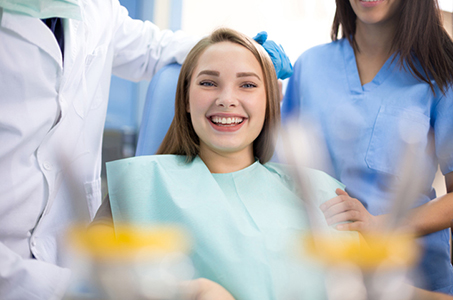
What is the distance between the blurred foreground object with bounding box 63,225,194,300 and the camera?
38cm

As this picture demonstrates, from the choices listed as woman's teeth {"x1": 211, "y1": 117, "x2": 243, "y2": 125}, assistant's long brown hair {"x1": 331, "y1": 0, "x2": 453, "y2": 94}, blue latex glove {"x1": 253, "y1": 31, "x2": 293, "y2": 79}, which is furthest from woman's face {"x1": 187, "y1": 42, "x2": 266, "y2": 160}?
assistant's long brown hair {"x1": 331, "y1": 0, "x2": 453, "y2": 94}

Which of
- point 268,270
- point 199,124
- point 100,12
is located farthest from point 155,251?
point 100,12

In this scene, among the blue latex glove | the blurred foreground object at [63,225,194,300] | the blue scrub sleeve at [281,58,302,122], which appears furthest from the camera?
the blue scrub sleeve at [281,58,302,122]

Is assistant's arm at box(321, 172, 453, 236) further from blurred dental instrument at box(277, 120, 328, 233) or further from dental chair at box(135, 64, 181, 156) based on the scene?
dental chair at box(135, 64, 181, 156)

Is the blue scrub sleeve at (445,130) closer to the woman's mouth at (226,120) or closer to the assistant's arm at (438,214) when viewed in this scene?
the assistant's arm at (438,214)

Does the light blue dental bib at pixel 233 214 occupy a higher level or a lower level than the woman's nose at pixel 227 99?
lower

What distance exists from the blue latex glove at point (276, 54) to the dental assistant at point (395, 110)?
11 centimetres

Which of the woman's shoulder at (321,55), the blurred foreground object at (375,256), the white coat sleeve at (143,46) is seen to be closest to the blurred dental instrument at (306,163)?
the blurred foreground object at (375,256)

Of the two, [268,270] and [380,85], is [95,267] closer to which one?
[268,270]

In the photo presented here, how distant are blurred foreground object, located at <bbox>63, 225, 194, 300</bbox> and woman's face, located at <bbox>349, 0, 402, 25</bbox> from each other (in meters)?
0.65

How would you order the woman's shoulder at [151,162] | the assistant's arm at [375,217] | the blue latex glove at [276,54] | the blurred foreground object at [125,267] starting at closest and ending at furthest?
1. the blurred foreground object at [125,267]
2. the assistant's arm at [375,217]
3. the woman's shoulder at [151,162]
4. the blue latex glove at [276,54]

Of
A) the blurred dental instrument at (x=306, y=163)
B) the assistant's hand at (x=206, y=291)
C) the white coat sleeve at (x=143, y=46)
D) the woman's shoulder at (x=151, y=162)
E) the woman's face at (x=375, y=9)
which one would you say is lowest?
the assistant's hand at (x=206, y=291)

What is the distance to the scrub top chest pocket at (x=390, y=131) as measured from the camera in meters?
0.79

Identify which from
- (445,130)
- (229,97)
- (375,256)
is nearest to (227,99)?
(229,97)
